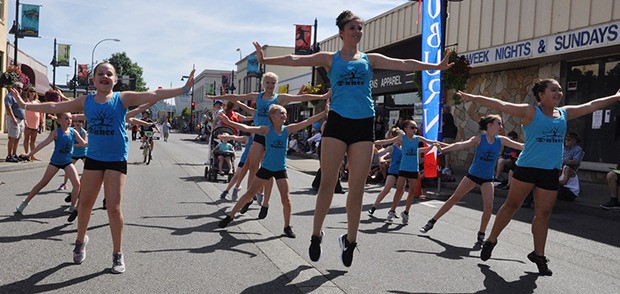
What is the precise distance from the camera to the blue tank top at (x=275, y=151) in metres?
6.83

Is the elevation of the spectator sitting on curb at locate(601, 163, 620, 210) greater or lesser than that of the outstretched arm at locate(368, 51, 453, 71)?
lesser

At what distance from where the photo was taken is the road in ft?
14.6

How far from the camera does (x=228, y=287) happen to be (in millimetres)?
4297

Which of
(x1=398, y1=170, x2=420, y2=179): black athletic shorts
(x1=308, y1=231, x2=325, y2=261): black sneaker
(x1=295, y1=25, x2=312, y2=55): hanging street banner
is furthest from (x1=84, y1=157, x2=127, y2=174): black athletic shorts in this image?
(x1=295, y1=25, x2=312, y2=55): hanging street banner

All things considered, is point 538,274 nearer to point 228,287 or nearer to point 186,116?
point 228,287

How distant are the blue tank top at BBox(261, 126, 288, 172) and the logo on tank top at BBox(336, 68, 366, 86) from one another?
246cm

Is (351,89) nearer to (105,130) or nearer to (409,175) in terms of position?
(105,130)

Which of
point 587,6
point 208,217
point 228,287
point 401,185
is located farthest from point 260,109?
point 587,6

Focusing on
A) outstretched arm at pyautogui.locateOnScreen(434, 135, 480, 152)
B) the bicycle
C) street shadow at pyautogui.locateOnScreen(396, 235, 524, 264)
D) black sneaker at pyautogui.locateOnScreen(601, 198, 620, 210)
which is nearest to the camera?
street shadow at pyautogui.locateOnScreen(396, 235, 524, 264)

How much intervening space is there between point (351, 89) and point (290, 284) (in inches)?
64.3

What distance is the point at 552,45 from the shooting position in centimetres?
1541

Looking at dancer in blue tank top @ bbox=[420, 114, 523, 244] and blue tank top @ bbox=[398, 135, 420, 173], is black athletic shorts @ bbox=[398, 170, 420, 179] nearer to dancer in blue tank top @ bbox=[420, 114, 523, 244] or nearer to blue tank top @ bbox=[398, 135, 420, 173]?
blue tank top @ bbox=[398, 135, 420, 173]

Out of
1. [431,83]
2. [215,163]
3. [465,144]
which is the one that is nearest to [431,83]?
[431,83]

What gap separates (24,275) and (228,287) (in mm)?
1642
